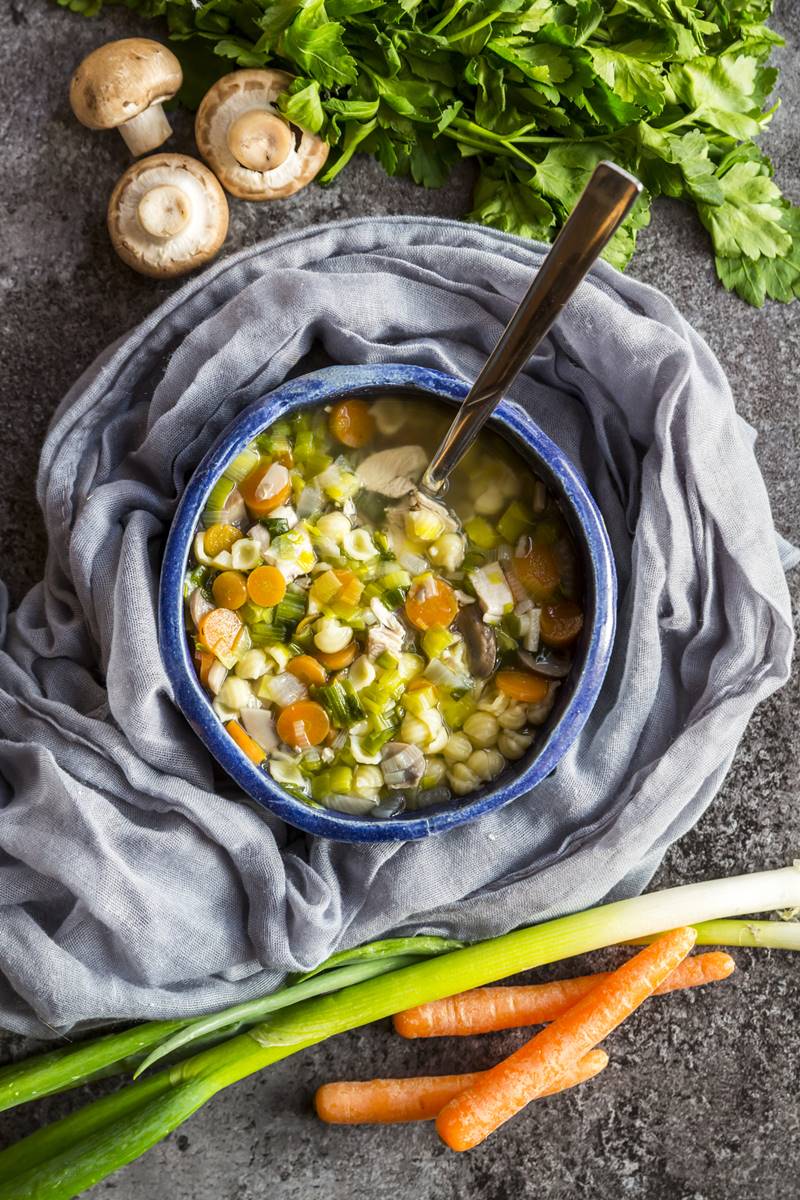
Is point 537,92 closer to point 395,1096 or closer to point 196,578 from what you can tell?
point 196,578

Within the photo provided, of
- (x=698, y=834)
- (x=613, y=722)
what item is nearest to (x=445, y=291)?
(x=613, y=722)

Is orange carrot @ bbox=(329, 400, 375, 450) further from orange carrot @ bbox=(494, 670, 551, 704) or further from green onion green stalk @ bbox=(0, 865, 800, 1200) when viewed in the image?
green onion green stalk @ bbox=(0, 865, 800, 1200)

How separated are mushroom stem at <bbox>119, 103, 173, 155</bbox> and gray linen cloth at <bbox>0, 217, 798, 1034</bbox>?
331 mm

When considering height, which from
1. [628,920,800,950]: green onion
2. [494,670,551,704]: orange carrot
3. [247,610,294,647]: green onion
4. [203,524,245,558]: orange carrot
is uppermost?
[203,524,245,558]: orange carrot

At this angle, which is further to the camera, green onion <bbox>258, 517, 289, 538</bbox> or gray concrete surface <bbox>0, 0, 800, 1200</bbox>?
gray concrete surface <bbox>0, 0, 800, 1200</bbox>

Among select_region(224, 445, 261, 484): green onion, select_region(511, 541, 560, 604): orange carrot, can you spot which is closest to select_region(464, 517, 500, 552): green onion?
select_region(511, 541, 560, 604): orange carrot

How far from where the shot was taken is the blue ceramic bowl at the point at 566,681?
76.0 inches

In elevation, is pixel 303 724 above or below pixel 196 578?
below

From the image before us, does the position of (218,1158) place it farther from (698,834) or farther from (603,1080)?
(698,834)

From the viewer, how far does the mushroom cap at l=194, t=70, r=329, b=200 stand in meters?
2.18

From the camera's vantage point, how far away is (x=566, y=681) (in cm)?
202

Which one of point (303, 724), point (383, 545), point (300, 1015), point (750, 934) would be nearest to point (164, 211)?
point (383, 545)

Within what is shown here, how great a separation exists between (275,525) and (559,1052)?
116 centimetres

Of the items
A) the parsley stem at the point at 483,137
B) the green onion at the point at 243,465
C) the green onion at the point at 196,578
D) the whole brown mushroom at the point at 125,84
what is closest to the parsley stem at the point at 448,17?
the parsley stem at the point at 483,137
